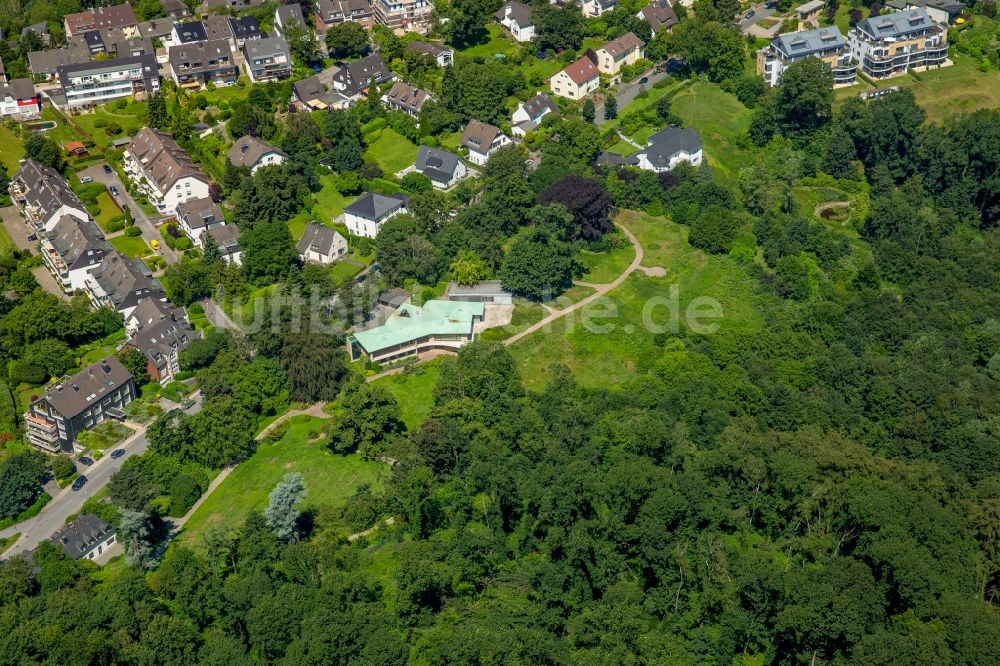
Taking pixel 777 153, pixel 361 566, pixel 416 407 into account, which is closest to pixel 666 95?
pixel 777 153

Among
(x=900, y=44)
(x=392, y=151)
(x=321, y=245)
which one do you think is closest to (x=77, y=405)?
(x=321, y=245)

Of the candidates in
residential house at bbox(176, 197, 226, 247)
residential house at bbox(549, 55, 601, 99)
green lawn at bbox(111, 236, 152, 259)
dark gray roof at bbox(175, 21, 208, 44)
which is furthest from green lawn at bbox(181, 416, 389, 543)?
dark gray roof at bbox(175, 21, 208, 44)

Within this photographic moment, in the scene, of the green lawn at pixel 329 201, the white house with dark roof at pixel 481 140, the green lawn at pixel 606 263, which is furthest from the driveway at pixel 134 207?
the green lawn at pixel 606 263

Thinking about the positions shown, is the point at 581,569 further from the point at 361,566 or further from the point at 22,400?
the point at 22,400

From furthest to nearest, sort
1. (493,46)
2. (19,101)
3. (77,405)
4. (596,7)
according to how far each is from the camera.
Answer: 1. (596,7)
2. (493,46)
3. (19,101)
4. (77,405)

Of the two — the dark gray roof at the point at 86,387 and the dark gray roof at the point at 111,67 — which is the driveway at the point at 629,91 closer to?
the dark gray roof at the point at 111,67

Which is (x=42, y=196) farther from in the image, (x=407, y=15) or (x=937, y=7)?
(x=937, y=7)
